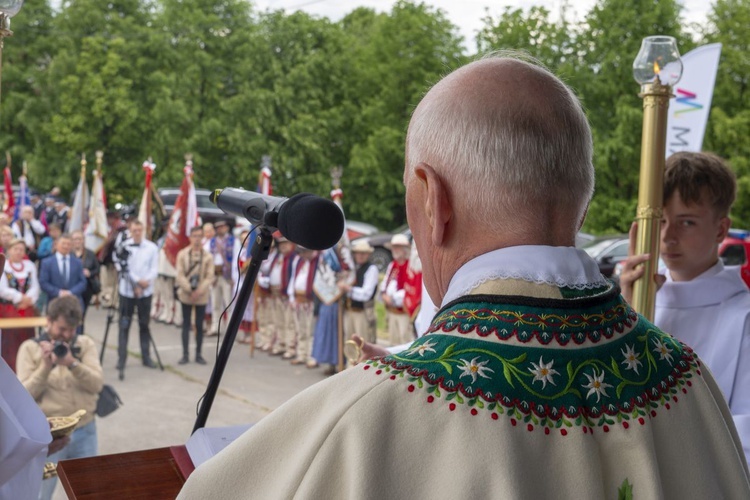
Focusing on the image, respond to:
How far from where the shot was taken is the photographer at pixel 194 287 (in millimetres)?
11750

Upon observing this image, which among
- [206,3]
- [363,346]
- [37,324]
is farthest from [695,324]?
[206,3]

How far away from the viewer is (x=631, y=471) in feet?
3.98

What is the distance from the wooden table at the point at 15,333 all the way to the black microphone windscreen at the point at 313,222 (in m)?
5.94

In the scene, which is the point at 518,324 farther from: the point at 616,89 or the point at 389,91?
the point at 389,91

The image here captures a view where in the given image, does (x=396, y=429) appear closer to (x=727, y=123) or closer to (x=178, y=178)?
(x=727, y=123)

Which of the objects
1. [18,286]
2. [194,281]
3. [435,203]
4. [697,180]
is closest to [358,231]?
[194,281]

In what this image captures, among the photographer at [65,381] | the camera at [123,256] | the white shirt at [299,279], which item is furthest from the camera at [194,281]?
the photographer at [65,381]

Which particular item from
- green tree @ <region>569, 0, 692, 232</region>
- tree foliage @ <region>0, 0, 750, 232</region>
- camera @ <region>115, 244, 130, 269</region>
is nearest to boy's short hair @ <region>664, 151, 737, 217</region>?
camera @ <region>115, 244, 130, 269</region>

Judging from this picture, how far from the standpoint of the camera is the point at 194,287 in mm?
11875

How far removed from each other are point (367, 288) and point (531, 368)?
379 inches

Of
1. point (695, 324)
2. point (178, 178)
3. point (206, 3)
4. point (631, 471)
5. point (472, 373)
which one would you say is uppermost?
point (206, 3)

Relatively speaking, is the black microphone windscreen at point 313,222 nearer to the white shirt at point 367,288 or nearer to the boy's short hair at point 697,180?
the boy's short hair at point 697,180

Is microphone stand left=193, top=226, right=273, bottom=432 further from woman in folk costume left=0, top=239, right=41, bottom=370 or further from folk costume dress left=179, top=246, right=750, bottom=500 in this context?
woman in folk costume left=0, top=239, right=41, bottom=370

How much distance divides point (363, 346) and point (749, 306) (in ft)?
4.79
